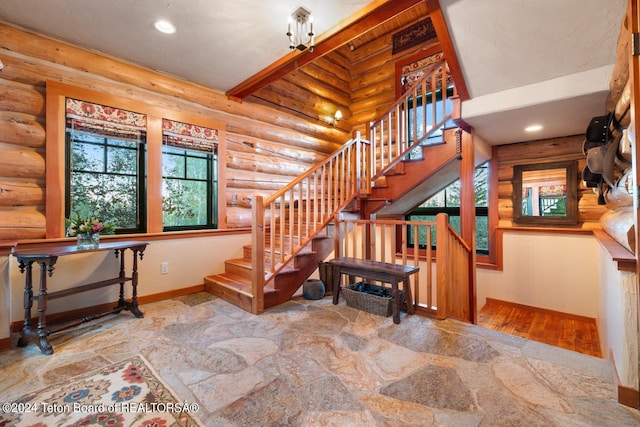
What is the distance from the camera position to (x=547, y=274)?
3.80m

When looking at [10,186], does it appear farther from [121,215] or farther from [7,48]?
[7,48]

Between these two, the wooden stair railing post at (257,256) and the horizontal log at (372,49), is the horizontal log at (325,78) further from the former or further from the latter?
the wooden stair railing post at (257,256)

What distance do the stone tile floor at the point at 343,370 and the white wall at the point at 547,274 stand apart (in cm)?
206

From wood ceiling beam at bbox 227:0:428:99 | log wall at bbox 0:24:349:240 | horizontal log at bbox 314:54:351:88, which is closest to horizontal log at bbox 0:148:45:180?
log wall at bbox 0:24:349:240

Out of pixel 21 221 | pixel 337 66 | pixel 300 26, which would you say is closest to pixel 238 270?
pixel 21 221

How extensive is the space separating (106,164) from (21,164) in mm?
646

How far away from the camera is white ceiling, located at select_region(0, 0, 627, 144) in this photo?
206 cm

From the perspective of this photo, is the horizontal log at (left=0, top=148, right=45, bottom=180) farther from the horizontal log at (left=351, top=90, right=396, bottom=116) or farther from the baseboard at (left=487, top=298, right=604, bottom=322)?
the baseboard at (left=487, top=298, right=604, bottom=322)

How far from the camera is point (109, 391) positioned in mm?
1689

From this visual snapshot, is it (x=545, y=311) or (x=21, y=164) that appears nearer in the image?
(x=21, y=164)

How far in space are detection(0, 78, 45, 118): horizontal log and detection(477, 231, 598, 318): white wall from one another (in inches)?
224

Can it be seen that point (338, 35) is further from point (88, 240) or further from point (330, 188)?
point (88, 240)

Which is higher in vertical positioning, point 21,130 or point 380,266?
point 21,130

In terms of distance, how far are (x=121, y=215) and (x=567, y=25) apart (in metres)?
4.39
